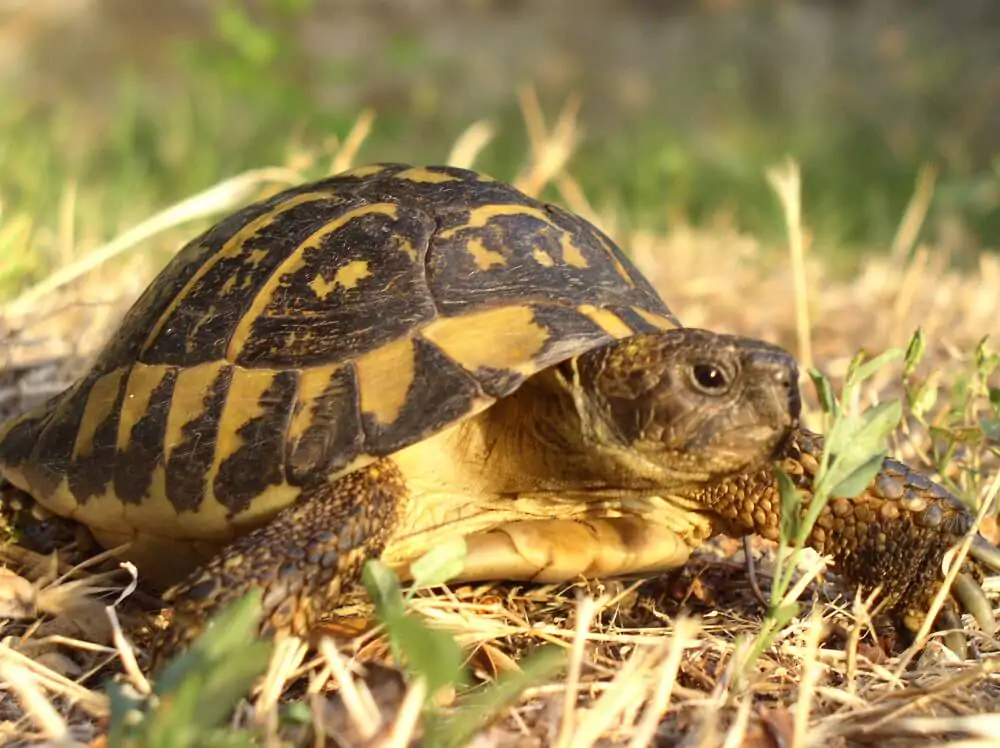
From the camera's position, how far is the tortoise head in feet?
5.65

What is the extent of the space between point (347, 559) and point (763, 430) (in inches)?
28.6

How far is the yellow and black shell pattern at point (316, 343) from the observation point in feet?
5.85

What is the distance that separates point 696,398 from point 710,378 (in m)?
0.04

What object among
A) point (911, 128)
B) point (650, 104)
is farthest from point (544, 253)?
point (650, 104)

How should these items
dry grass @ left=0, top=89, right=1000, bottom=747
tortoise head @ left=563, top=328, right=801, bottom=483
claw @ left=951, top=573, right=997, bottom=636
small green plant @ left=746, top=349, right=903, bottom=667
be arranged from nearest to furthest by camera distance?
dry grass @ left=0, top=89, right=1000, bottom=747 → small green plant @ left=746, top=349, right=903, bottom=667 → tortoise head @ left=563, top=328, right=801, bottom=483 → claw @ left=951, top=573, right=997, bottom=636

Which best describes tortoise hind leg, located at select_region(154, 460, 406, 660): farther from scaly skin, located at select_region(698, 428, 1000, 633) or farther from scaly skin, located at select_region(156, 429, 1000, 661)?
scaly skin, located at select_region(698, 428, 1000, 633)

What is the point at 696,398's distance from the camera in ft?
5.73

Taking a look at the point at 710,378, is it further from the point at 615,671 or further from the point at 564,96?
the point at 564,96

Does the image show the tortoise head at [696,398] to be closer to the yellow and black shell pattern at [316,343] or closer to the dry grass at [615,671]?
the yellow and black shell pattern at [316,343]

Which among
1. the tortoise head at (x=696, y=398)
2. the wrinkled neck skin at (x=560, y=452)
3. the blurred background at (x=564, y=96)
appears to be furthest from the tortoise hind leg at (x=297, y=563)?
the blurred background at (x=564, y=96)

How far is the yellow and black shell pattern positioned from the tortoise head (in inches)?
4.4

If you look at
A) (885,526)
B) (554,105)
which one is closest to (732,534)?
(885,526)

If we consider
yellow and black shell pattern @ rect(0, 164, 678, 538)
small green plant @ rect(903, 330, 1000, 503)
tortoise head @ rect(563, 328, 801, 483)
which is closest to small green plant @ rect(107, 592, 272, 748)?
yellow and black shell pattern @ rect(0, 164, 678, 538)

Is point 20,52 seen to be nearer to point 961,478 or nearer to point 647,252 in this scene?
point 647,252
